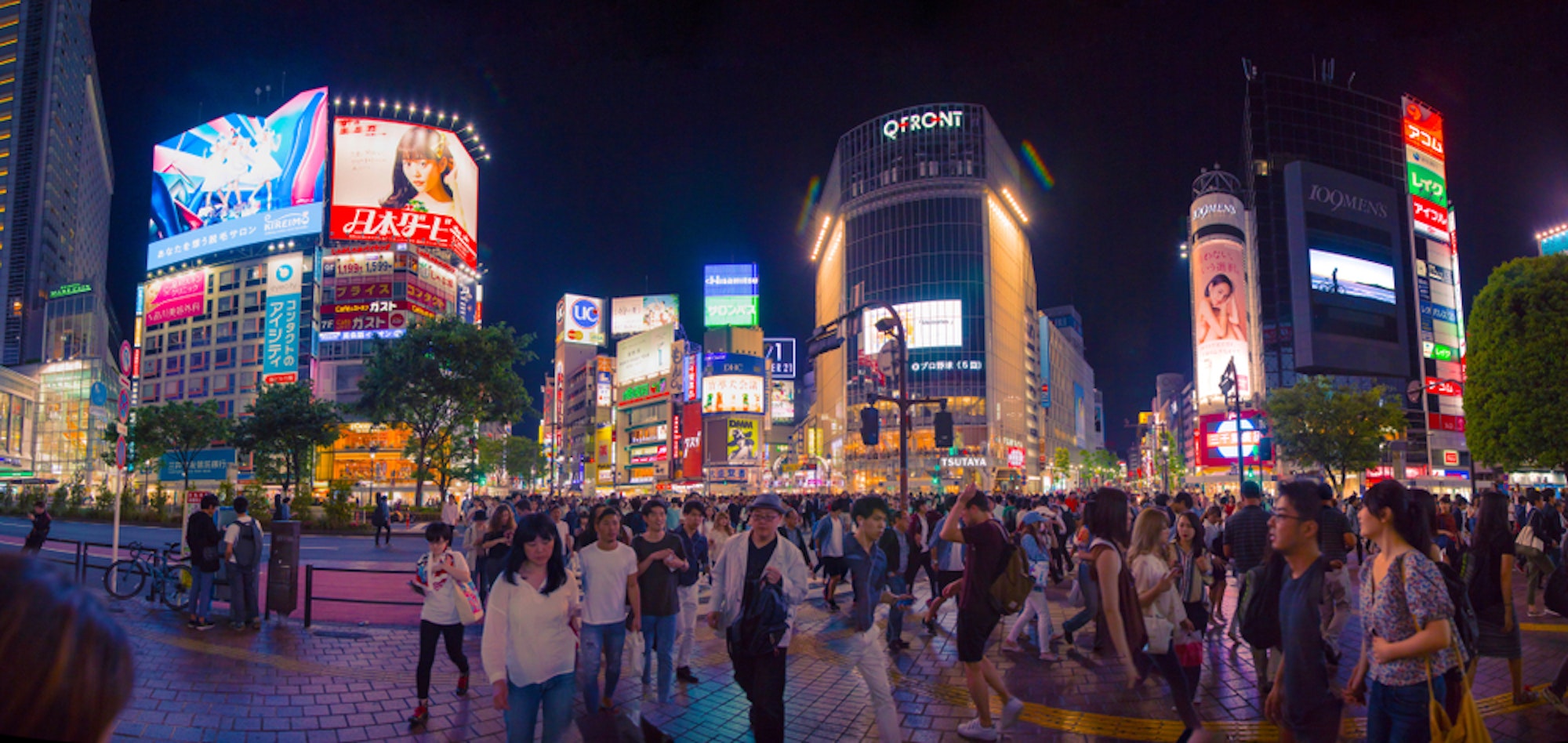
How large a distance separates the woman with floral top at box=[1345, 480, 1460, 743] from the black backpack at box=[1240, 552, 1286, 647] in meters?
0.74

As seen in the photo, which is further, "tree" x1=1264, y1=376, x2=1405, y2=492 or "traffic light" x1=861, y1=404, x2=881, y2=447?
"tree" x1=1264, y1=376, x2=1405, y2=492

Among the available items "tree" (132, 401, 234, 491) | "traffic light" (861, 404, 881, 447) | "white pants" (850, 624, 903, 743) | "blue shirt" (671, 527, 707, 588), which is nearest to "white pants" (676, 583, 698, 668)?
"blue shirt" (671, 527, 707, 588)

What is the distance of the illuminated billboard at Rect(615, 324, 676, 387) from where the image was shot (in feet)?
342

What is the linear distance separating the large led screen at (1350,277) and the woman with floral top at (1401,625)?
8297cm

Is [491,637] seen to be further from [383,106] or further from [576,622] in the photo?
[383,106]

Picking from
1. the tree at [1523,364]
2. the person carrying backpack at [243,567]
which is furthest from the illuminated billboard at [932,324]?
the person carrying backpack at [243,567]

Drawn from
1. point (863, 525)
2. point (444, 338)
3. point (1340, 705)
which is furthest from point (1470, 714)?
point (444, 338)

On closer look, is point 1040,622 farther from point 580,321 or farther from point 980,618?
point 580,321

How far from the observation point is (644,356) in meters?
109

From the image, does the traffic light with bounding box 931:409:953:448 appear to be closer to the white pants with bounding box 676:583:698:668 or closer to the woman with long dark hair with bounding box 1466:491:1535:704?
the white pants with bounding box 676:583:698:668

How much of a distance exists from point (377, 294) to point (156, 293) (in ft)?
81.7

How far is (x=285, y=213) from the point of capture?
241 feet

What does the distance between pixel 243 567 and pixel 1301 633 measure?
1155cm

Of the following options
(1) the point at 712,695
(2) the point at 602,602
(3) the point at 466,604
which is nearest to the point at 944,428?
(1) the point at 712,695
